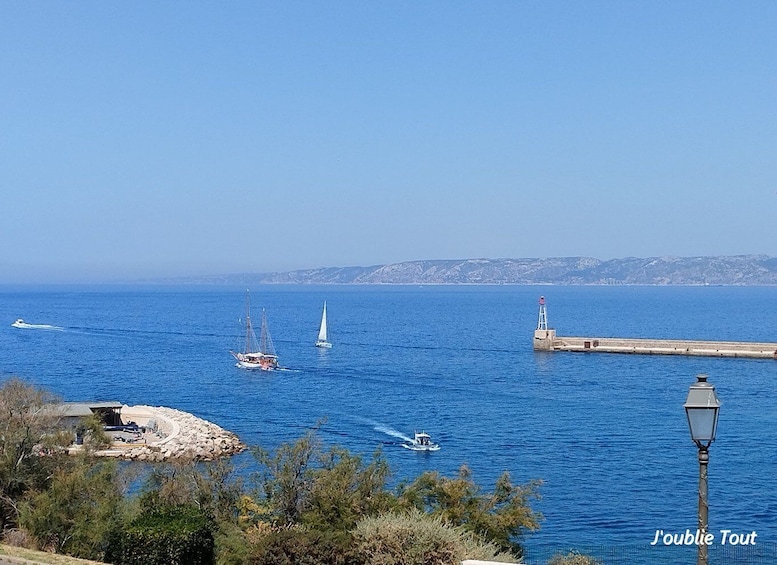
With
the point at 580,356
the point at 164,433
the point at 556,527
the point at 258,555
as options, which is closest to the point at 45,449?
the point at 258,555

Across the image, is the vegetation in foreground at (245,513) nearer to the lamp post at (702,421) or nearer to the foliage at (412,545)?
the foliage at (412,545)

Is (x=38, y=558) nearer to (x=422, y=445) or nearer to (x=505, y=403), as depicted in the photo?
(x=422, y=445)

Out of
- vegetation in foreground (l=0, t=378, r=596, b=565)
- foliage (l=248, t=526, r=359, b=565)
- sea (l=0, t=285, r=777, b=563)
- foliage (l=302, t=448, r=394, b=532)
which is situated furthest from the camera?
sea (l=0, t=285, r=777, b=563)

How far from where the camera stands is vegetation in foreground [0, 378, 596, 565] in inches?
496

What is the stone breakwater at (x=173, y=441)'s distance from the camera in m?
40.8

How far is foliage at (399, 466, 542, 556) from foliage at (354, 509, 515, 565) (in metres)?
3.95

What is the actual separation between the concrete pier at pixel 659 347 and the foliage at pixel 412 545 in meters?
73.9

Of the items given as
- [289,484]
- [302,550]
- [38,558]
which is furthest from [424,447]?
[38,558]

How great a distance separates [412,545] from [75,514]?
7.71 meters

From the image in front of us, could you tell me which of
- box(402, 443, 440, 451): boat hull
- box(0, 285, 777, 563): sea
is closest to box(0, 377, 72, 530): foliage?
box(0, 285, 777, 563): sea

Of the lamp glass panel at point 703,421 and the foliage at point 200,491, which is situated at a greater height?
the lamp glass panel at point 703,421

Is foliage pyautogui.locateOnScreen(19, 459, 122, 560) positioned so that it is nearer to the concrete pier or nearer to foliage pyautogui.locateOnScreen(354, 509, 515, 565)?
foliage pyautogui.locateOnScreen(354, 509, 515, 565)

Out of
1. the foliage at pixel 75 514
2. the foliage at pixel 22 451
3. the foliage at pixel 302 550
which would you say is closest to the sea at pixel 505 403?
the foliage at pixel 75 514

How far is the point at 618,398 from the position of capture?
188ft
